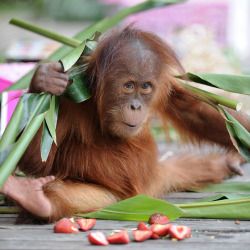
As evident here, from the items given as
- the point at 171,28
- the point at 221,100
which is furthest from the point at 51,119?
the point at 171,28

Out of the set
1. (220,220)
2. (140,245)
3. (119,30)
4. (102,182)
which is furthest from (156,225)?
(119,30)

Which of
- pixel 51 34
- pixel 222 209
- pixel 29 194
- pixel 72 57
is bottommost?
pixel 222 209

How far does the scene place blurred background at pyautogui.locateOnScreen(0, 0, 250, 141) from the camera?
19.8ft

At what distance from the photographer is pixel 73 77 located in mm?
2920

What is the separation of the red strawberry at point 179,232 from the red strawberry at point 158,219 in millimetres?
191

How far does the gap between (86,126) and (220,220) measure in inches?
35.8

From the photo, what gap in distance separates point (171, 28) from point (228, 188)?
16.3 ft

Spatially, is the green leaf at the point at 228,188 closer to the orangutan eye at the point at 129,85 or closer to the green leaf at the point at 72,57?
the orangutan eye at the point at 129,85

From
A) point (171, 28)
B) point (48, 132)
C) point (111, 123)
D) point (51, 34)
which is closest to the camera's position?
point (48, 132)

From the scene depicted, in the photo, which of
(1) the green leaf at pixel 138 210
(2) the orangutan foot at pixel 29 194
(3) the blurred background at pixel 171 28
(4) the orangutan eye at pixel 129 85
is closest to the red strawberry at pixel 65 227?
(2) the orangutan foot at pixel 29 194

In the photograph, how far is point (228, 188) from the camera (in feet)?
11.5

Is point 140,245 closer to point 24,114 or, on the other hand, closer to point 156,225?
point 156,225

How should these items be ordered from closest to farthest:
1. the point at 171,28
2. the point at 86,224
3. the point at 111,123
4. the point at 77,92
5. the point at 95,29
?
the point at 86,224 < the point at 77,92 < the point at 111,123 < the point at 95,29 < the point at 171,28

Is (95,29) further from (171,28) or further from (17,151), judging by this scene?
(171,28)
